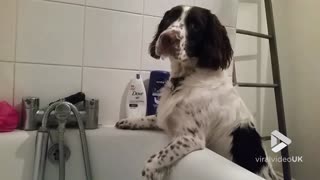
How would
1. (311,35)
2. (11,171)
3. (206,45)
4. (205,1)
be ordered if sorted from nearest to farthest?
(11,171) → (206,45) → (205,1) → (311,35)

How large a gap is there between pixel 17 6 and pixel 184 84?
789mm

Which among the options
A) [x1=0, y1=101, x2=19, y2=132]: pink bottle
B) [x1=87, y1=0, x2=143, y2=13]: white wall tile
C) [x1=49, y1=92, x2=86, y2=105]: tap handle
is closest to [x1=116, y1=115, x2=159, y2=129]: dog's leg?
[x1=49, y1=92, x2=86, y2=105]: tap handle

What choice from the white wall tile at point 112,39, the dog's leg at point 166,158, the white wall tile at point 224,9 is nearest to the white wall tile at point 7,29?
the white wall tile at point 112,39

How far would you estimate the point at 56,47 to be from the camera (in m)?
1.36

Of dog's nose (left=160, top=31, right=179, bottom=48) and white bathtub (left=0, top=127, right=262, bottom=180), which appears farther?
dog's nose (left=160, top=31, right=179, bottom=48)

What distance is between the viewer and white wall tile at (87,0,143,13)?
4.69 feet

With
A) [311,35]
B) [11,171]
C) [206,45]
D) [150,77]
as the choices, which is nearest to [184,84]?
[206,45]

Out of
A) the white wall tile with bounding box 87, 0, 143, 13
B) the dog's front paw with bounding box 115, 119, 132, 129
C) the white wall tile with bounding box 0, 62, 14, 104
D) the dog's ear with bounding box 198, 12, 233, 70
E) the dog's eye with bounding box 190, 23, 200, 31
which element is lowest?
the dog's front paw with bounding box 115, 119, 132, 129

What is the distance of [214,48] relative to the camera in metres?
1.25

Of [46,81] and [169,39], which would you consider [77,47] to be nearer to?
[46,81]

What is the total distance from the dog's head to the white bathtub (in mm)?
379

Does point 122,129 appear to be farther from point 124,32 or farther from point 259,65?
point 259,65

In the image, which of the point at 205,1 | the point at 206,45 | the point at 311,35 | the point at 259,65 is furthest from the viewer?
the point at 259,65

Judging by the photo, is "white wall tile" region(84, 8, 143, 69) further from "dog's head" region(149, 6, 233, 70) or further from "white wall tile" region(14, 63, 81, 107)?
"dog's head" region(149, 6, 233, 70)
